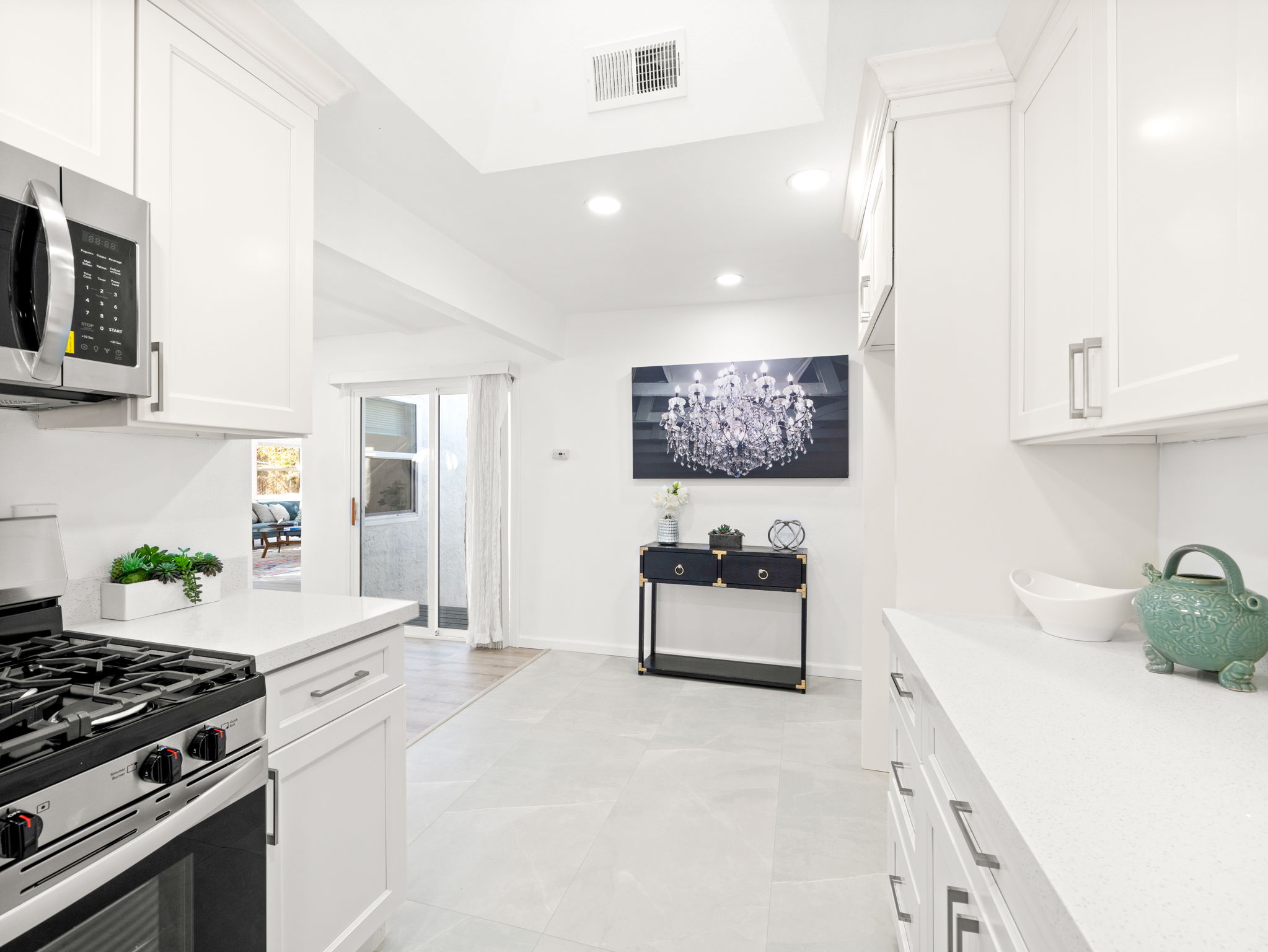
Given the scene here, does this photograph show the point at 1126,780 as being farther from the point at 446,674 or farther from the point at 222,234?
the point at 446,674

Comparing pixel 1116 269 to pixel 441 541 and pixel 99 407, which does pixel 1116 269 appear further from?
pixel 441 541

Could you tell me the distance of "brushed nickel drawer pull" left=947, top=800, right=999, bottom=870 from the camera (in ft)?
2.66

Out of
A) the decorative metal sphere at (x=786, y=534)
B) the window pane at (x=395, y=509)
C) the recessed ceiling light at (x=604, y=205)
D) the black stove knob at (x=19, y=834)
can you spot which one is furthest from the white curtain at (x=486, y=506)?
the black stove knob at (x=19, y=834)

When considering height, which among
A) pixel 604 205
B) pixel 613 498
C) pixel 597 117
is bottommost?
pixel 613 498

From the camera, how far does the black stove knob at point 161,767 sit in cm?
100

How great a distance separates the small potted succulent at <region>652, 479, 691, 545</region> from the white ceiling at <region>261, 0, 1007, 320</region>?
1.71 meters

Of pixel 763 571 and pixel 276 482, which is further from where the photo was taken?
pixel 276 482

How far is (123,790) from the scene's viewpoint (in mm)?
975

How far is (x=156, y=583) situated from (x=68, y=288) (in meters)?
0.80

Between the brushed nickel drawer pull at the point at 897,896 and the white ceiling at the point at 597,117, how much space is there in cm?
221

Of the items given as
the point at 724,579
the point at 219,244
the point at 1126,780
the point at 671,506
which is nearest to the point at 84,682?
the point at 219,244

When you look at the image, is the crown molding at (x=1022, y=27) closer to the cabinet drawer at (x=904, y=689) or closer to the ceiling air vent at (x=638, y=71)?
the ceiling air vent at (x=638, y=71)

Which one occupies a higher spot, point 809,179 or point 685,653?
point 809,179

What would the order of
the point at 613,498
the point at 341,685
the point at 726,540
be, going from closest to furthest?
the point at 341,685, the point at 726,540, the point at 613,498
